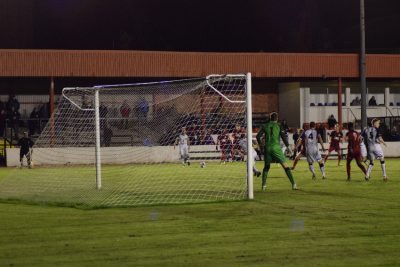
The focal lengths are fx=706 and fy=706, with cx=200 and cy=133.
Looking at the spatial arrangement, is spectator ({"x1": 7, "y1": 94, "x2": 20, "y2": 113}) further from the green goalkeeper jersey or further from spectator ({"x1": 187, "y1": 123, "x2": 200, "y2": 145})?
the green goalkeeper jersey

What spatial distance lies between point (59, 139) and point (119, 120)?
18.9 ft

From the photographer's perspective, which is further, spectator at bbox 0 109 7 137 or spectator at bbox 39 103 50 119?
spectator at bbox 39 103 50 119

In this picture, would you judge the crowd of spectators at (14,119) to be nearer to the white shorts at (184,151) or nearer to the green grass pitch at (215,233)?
the white shorts at (184,151)

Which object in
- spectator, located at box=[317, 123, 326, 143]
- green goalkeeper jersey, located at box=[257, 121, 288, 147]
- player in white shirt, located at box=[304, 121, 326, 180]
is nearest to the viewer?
green goalkeeper jersey, located at box=[257, 121, 288, 147]

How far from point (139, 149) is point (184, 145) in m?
3.75

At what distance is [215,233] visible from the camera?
37.0 feet

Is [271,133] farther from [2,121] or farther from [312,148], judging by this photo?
[2,121]

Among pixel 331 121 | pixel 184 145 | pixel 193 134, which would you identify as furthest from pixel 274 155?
pixel 331 121

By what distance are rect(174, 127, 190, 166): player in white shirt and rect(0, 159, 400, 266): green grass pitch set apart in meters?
15.4

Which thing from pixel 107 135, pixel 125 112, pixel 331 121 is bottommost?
pixel 107 135

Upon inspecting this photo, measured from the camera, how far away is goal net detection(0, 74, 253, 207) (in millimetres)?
18719

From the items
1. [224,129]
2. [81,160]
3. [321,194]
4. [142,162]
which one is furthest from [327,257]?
[142,162]

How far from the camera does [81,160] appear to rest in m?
30.9

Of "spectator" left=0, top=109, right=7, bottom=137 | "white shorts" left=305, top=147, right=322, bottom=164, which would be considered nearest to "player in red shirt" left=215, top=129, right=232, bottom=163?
"white shorts" left=305, top=147, right=322, bottom=164
